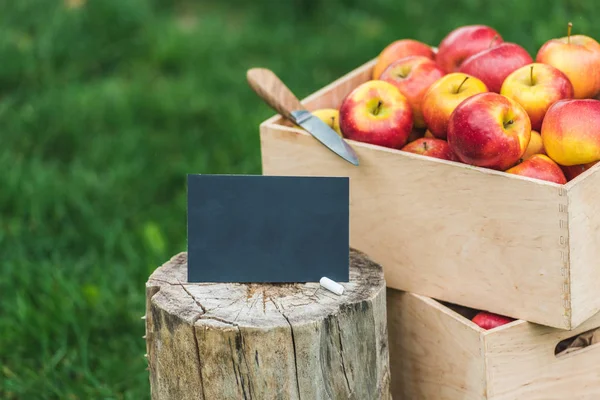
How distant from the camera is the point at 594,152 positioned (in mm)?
1868

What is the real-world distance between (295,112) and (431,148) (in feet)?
1.17

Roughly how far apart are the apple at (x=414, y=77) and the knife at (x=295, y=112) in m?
0.23

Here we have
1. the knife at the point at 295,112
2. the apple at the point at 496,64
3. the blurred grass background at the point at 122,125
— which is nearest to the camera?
the knife at the point at 295,112

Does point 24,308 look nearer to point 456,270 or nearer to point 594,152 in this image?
point 456,270

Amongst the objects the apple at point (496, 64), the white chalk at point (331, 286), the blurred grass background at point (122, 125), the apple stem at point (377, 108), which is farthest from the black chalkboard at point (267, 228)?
the blurred grass background at point (122, 125)

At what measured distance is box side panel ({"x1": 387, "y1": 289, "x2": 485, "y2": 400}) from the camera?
193 cm

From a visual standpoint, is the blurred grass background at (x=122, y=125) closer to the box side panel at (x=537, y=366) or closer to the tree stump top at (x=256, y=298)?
the tree stump top at (x=256, y=298)

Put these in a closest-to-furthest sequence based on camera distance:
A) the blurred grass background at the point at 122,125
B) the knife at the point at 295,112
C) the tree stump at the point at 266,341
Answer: the tree stump at the point at 266,341
the knife at the point at 295,112
the blurred grass background at the point at 122,125

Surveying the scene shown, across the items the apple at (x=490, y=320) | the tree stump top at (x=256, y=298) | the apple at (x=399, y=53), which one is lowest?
the apple at (x=490, y=320)

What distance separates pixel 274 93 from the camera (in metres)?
2.24

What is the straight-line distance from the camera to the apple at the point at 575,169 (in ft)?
6.32

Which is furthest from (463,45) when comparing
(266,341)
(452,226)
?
(266,341)

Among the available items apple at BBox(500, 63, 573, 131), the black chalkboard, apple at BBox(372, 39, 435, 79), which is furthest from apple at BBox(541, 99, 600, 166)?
apple at BBox(372, 39, 435, 79)

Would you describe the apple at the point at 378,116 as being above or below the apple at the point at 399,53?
below
